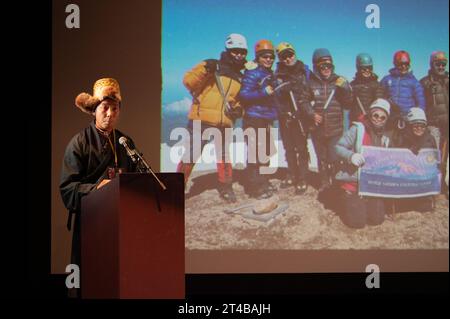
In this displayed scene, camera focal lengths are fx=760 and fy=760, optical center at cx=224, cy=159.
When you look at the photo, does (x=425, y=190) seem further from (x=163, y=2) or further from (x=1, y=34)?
(x=1, y=34)

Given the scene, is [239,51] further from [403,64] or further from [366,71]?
[403,64]

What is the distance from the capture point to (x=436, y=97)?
5453mm

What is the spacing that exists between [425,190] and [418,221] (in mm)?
229

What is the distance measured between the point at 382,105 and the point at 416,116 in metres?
0.26

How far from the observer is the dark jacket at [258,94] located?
5309mm

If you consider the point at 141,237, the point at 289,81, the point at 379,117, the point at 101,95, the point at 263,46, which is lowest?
the point at 141,237

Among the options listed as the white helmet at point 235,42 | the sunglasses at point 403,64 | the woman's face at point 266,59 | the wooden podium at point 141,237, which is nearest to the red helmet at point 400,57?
the sunglasses at point 403,64

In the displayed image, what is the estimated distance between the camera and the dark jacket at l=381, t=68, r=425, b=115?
5418 mm

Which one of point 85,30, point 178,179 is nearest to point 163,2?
point 85,30

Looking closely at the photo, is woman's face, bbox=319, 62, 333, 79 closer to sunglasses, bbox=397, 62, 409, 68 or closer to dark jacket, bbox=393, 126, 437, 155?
sunglasses, bbox=397, 62, 409, 68

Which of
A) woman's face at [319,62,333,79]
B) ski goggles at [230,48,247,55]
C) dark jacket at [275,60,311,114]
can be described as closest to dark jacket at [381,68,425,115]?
woman's face at [319,62,333,79]

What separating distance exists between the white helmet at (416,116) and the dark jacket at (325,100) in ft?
1.48

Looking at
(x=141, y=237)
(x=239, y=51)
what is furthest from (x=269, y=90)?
(x=141, y=237)

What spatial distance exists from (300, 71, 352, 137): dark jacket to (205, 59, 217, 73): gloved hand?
0.65 metres
